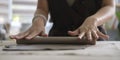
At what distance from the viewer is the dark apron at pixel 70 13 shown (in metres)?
1.21

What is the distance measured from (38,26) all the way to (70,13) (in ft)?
0.82

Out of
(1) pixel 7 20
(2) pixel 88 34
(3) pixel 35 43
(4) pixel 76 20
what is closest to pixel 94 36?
(2) pixel 88 34

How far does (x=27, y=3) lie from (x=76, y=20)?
97.5 inches

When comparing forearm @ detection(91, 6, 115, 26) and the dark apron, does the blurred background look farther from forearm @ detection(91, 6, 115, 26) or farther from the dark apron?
forearm @ detection(91, 6, 115, 26)

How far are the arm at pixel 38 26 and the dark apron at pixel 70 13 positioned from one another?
5 centimetres

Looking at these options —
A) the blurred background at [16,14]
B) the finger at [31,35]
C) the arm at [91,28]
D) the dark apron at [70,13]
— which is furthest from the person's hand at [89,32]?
the blurred background at [16,14]

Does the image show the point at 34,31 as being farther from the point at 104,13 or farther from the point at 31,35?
the point at 104,13

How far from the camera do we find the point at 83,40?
84cm

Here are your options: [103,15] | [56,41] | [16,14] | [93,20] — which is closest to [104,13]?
[103,15]

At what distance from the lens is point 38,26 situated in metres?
1.01

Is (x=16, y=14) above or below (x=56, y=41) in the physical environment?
above

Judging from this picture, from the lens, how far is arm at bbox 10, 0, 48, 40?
A: 918 mm

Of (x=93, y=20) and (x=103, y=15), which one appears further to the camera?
(x=103, y=15)

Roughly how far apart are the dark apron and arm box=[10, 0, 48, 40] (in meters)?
0.05
